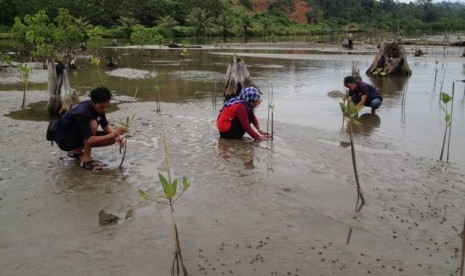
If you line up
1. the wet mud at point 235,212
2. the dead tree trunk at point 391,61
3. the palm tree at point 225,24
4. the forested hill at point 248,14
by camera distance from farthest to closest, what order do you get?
the palm tree at point 225,24, the forested hill at point 248,14, the dead tree trunk at point 391,61, the wet mud at point 235,212

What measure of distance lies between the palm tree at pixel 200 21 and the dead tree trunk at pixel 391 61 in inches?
1790

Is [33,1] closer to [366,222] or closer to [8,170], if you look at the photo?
[8,170]

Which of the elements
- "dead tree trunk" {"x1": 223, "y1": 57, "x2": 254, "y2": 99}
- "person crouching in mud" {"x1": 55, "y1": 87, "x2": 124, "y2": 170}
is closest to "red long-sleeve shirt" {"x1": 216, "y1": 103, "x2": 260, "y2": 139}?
"person crouching in mud" {"x1": 55, "y1": 87, "x2": 124, "y2": 170}

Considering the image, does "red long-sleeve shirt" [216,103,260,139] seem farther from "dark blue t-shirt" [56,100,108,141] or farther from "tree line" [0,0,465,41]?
"tree line" [0,0,465,41]

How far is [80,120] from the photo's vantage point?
6359 millimetres

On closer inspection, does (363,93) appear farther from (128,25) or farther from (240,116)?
(128,25)

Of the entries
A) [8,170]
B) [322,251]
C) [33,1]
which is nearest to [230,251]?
[322,251]

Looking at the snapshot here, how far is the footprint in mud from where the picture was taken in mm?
4820

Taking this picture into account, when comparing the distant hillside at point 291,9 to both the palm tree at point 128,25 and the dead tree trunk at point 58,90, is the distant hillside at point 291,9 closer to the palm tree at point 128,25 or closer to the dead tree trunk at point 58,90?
the palm tree at point 128,25

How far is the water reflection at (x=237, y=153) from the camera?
22.8ft

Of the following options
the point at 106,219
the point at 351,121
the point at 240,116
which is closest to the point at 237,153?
the point at 240,116

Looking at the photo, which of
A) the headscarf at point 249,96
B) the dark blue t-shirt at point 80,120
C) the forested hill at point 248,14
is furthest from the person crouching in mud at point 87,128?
the forested hill at point 248,14

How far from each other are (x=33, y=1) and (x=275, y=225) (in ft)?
182

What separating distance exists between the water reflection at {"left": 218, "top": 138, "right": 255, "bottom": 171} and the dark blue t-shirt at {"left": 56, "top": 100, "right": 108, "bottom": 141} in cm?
214
